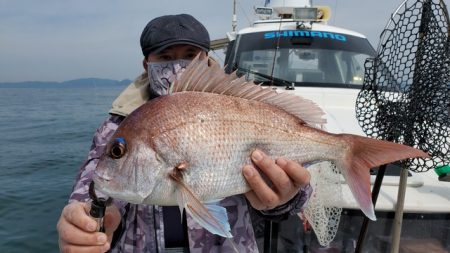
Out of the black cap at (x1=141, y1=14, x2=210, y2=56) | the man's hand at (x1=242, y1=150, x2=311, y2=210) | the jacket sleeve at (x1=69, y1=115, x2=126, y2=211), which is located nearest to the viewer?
the man's hand at (x1=242, y1=150, x2=311, y2=210)

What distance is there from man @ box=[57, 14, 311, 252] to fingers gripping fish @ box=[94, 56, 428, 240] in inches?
6.2

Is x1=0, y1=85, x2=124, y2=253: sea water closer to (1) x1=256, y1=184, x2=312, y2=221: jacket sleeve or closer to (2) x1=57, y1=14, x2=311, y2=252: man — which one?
(2) x1=57, y1=14, x2=311, y2=252: man

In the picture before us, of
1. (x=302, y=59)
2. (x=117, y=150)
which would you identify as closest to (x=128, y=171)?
(x=117, y=150)

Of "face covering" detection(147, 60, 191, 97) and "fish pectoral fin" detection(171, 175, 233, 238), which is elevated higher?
"face covering" detection(147, 60, 191, 97)

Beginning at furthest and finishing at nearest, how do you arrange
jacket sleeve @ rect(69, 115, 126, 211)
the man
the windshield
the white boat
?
1. the windshield
2. the white boat
3. jacket sleeve @ rect(69, 115, 126, 211)
4. the man

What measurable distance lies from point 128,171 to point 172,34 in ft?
2.81

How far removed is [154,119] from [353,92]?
3.88 m

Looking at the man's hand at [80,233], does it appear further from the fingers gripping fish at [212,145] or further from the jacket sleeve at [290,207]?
the jacket sleeve at [290,207]

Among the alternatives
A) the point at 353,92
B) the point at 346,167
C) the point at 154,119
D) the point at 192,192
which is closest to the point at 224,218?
the point at 192,192

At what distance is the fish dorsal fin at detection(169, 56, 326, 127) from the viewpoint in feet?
5.49

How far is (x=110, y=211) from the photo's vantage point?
1701mm

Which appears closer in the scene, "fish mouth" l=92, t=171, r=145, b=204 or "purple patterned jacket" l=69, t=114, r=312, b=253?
"fish mouth" l=92, t=171, r=145, b=204

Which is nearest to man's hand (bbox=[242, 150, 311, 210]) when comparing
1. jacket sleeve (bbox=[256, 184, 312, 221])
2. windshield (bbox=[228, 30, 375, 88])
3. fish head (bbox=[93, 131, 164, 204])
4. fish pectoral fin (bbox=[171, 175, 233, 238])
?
jacket sleeve (bbox=[256, 184, 312, 221])

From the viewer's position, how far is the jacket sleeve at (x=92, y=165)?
195 centimetres
